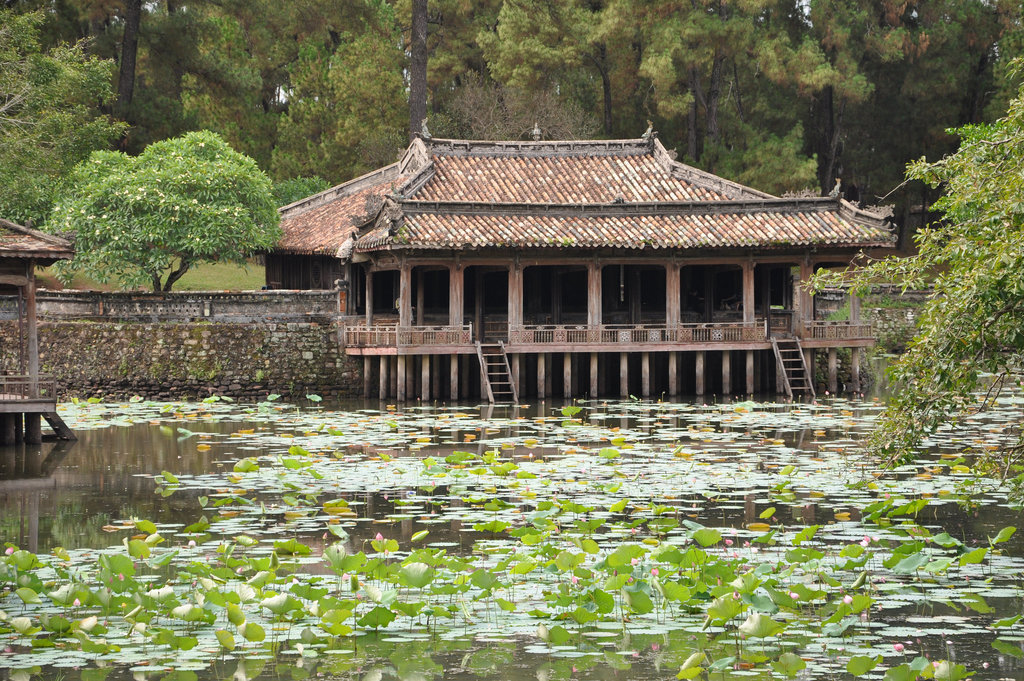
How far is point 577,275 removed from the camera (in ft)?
116

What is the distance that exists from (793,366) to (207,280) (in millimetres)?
17717

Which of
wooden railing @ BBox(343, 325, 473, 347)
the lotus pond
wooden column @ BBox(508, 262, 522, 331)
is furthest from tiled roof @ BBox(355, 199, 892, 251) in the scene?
the lotus pond

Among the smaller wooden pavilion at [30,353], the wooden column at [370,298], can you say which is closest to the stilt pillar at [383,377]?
the wooden column at [370,298]

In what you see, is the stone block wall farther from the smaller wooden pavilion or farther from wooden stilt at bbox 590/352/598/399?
the smaller wooden pavilion

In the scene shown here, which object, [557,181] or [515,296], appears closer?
[515,296]

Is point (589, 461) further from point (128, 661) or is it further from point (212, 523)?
point (128, 661)

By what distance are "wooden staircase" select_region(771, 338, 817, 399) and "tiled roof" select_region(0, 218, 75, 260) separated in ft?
54.5

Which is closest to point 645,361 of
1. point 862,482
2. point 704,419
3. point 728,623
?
point 704,419

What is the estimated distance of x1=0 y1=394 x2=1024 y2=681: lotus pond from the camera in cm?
952

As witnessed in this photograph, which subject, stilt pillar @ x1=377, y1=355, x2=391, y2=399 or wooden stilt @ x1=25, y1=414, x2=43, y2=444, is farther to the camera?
stilt pillar @ x1=377, y1=355, x2=391, y2=399

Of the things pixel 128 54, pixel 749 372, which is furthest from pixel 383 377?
pixel 128 54

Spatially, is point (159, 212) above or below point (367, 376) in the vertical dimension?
above

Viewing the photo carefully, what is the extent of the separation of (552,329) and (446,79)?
2338 cm

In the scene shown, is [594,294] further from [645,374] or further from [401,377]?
[401,377]
